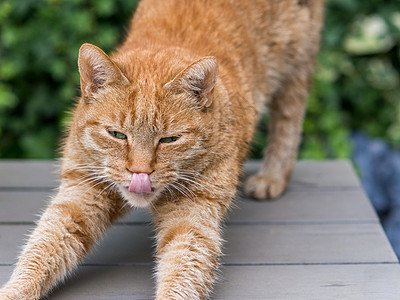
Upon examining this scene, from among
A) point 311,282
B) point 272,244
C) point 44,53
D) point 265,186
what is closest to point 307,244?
point 272,244

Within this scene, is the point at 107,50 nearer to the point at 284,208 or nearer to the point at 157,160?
the point at 284,208

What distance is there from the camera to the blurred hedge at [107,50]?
371cm

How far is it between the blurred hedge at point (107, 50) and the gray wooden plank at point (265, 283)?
1518 mm

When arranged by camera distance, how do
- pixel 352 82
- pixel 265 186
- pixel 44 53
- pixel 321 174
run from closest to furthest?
pixel 265 186 → pixel 321 174 → pixel 44 53 → pixel 352 82

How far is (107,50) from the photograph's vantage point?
3400 millimetres

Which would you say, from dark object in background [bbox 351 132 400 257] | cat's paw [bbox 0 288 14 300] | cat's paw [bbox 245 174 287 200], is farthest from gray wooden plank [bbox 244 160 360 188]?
cat's paw [bbox 0 288 14 300]

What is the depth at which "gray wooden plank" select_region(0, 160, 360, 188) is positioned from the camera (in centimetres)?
301

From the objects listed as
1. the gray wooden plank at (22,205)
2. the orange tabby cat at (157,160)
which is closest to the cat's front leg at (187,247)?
the orange tabby cat at (157,160)

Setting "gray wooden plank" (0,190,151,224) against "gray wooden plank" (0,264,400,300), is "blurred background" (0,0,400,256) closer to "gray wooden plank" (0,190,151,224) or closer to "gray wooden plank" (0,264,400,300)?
"gray wooden plank" (0,190,151,224)

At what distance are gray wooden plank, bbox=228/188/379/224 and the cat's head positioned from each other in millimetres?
614

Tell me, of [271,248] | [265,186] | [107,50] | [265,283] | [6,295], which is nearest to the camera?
[6,295]

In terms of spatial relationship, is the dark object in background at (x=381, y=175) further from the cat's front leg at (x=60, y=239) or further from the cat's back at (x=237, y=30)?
the cat's front leg at (x=60, y=239)

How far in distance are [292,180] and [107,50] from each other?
4.45ft

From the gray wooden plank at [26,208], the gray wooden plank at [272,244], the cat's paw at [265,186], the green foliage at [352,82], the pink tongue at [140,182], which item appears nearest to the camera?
the pink tongue at [140,182]
